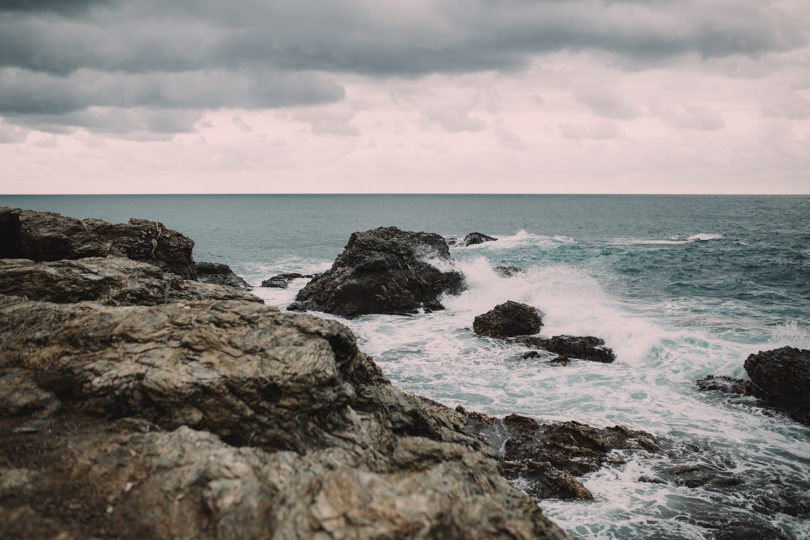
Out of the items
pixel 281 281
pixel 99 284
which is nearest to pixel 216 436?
pixel 99 284

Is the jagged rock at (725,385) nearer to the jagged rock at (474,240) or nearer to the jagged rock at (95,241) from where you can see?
the jagged rock at (95,241)

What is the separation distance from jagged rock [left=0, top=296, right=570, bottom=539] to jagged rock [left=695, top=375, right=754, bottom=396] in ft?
41.2

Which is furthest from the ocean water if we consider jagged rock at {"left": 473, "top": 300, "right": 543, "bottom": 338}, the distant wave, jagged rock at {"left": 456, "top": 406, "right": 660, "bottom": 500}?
the distant wave

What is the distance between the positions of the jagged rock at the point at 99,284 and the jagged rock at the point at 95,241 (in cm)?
393

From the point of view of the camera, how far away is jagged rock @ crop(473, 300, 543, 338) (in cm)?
2086

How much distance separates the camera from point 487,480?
4.96 meters

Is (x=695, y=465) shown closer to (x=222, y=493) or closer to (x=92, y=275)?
(x=222, y=493)

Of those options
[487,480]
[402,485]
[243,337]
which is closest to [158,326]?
[243,337]

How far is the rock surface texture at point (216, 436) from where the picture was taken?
3947 millimetres

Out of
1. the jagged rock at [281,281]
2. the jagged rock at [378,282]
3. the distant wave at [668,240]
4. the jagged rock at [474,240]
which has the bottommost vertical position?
the jagged rock at [281,281]

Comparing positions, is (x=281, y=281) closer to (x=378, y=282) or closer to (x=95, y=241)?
(x=378, y=282)

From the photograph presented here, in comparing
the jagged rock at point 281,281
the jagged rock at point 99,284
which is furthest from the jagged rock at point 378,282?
the jagged rock at point 99,284

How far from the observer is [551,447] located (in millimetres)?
11164

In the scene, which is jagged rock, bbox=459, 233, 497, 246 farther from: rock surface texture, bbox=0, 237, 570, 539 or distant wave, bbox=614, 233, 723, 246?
rock surface texture, bbox=0, 237, 570, 539
